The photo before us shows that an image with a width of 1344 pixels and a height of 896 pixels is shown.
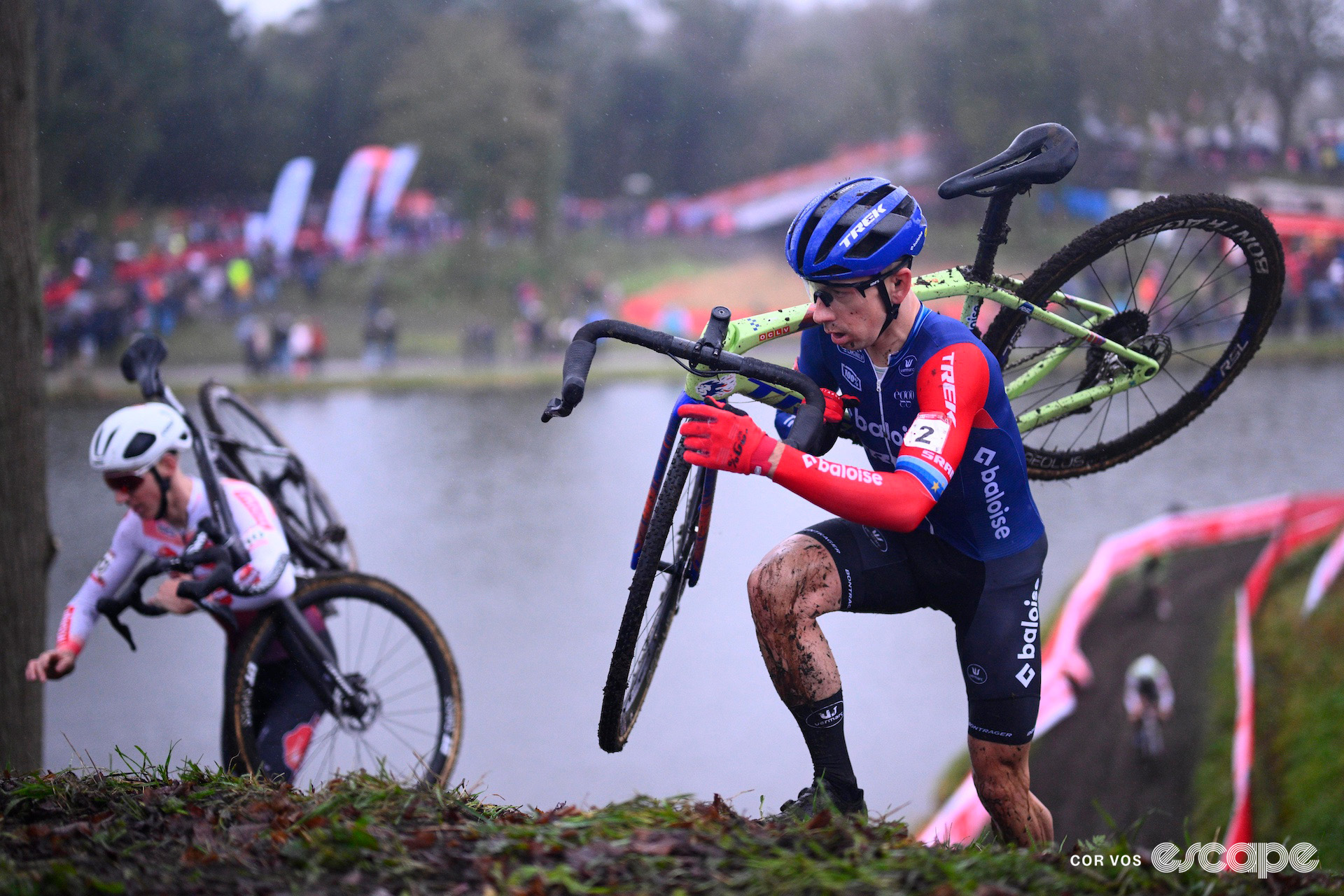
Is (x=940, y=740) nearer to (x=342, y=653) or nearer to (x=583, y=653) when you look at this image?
(x=583, y=653)

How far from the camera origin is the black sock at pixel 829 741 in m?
3.74

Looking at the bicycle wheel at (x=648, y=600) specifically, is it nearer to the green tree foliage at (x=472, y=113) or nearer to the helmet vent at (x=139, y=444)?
the helmet vent at (x=139, y=444)

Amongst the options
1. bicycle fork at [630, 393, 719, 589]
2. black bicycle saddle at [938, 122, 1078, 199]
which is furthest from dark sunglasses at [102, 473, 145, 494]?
black bicycle saddle at [938, 122, 1078, 199]

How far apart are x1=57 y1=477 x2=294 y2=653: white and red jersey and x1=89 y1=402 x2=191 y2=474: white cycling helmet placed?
0.27 m

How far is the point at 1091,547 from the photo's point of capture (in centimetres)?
2022

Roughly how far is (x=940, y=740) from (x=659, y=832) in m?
13.2

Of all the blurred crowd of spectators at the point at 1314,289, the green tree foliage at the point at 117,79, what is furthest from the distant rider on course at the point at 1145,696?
the green tree foliage at the point at 117,79

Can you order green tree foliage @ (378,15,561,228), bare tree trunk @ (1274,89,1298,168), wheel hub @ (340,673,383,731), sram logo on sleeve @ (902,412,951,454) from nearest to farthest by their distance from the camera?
sram logo on sleeve @ (902,412,951,454), wheel hub @ (340,673,383,731), bare tree trunk @ (1274,89,1298,168), green tree foliage @ (378,15,561,228)

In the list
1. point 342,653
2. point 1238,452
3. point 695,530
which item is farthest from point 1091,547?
point 695,530

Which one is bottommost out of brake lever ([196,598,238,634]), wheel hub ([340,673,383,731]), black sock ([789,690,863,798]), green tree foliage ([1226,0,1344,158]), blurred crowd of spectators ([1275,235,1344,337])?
wheel hub ([340,673,383,731])

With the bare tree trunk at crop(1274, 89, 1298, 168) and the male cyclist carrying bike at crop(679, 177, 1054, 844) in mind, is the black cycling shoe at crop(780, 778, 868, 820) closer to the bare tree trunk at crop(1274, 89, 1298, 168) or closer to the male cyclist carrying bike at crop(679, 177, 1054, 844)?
the male cyclist carrying bike at crop(679, 177, 1054, 844)

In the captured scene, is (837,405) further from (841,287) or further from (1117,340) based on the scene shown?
(1117,340)

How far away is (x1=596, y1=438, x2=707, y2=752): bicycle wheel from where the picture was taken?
3891mm

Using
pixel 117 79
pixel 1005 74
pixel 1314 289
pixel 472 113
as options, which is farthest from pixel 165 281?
pixel 1314 289
